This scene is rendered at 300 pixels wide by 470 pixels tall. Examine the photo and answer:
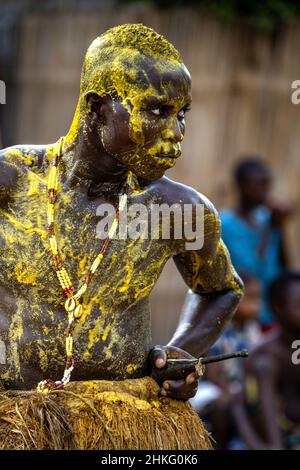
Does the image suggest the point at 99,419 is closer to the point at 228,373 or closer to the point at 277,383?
the point at 277,383

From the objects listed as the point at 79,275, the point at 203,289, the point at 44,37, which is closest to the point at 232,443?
the point at 203,289

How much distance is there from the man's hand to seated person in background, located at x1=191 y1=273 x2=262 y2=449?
3115mm

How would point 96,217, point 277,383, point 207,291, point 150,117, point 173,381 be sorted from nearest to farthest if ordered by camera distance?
point 150,117 < point 96,217 < point 173,381 < point 207,291 < point 277,383

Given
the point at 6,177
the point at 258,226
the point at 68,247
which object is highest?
the point at 6,177

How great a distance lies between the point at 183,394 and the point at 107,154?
0.97m

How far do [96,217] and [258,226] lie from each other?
17.3ft

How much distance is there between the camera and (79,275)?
4.39 metres

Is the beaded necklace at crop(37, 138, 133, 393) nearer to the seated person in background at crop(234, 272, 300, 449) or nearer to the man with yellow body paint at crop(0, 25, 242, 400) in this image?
the man with yellow body paint at crop(0, 25, 242, 400)

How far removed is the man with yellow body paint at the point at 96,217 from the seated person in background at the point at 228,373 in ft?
10.7

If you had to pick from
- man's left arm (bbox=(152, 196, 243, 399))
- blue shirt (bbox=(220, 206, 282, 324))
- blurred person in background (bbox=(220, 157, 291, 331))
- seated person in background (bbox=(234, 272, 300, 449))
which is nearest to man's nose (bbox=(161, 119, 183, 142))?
man's left arm (bbox=(152, 196, 243, 399))

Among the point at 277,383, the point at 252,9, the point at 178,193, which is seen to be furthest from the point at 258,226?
the point at 178,193

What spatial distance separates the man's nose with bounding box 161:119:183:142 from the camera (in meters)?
4.22

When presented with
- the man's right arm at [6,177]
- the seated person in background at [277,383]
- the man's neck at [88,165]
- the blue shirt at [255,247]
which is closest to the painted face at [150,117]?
the man's neck at [88,165]

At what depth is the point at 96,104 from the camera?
4.32 metres
